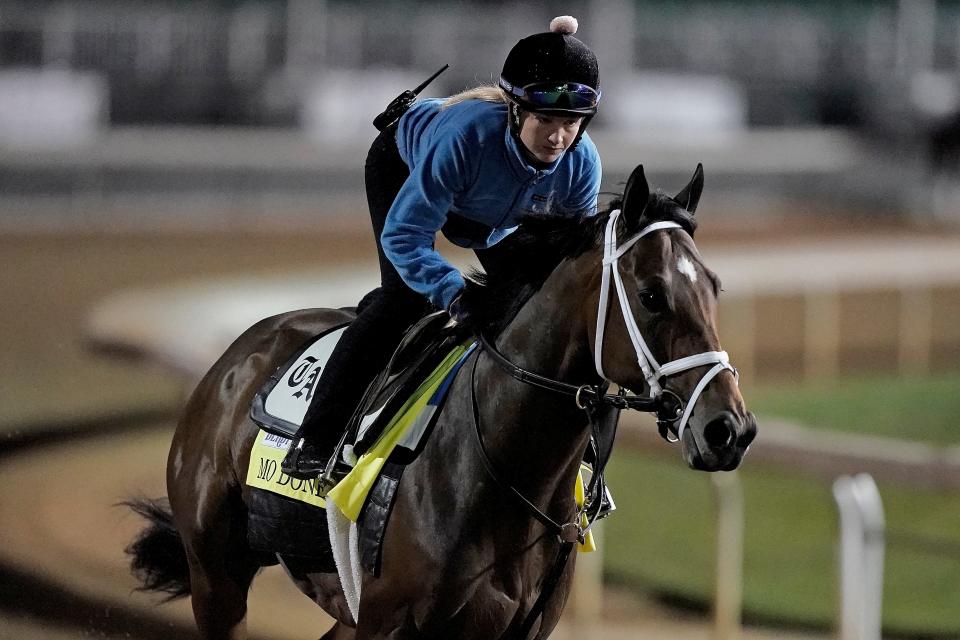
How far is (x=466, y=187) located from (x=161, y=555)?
1450mm

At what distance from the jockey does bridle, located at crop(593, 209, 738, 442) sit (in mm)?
244

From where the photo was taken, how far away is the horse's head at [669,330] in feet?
7.32

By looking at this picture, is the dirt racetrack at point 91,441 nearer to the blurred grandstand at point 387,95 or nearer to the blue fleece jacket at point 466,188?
the blue fleece jacket at point 466,188

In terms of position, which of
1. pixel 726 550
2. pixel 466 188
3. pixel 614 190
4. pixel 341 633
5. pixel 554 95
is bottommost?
pixel 726 550

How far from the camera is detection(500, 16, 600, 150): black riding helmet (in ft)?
8.52

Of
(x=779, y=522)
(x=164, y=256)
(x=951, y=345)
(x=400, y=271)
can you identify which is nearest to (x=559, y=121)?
(x=400, y=271)

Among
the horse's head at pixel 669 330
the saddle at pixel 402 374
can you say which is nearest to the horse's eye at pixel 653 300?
the horse's head at pixel 669 330

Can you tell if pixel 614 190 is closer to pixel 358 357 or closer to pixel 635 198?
pixel 358 357

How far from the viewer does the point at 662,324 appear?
2.33 metres

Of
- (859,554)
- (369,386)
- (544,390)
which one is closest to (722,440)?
(544,390)

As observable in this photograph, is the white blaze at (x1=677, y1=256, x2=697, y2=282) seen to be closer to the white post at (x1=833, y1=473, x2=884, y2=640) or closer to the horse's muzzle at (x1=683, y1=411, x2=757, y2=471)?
the horse's muzzle at (x1=683, y1=411, x2=757, y2=471)

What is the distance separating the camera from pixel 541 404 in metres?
2.58

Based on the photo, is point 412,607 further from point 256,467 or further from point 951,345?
point 951,345

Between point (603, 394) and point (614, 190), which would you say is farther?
point (614, 190)
